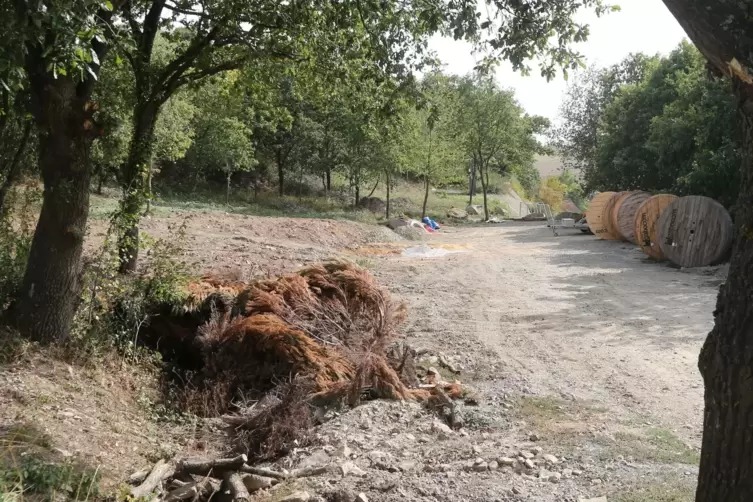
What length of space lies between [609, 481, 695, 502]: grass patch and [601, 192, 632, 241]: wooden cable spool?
18942mm

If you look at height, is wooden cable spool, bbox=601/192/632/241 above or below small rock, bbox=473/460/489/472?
above

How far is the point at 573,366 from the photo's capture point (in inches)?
317

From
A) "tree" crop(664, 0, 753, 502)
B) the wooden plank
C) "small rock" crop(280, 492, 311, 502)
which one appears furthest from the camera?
the wooden plank

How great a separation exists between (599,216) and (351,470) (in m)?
20.7

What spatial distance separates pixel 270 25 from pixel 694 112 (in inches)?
590

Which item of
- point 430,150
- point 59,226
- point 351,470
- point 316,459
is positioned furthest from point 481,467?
point 430,150

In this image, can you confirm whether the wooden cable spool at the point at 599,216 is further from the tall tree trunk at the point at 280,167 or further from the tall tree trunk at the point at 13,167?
the tall tree trunk at the point at 280,167

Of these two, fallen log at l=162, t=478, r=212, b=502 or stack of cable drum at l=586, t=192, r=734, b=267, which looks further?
stack of cable drum at l=586, t=192, r=734, b=267

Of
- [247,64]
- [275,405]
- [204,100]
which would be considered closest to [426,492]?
[275,405]

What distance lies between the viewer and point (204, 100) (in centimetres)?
3108

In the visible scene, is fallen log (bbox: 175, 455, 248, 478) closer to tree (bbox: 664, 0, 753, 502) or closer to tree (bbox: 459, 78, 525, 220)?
tree (bbox: 664, 0, 753, 502)

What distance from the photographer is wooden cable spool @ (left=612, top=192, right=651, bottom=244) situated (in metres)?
21.7

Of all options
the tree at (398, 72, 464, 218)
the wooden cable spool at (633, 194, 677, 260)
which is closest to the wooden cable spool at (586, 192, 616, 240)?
the wooden cable spool at (633, 194, 677, 260)

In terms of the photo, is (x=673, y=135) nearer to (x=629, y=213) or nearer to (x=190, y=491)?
(x=629, y=213)
